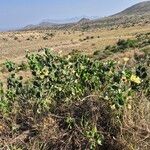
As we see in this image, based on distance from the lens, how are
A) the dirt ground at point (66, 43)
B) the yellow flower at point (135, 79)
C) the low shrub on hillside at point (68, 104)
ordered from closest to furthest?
the low shrub on hillside at point (68, 104), the yellow flower at point (135, 79), the dirt ground at point (66, 43)

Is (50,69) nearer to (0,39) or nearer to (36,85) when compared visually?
(36,85)

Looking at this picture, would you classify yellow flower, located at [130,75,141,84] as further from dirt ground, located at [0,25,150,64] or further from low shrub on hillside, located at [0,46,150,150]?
dirt ground, located at [0,25,150,64]

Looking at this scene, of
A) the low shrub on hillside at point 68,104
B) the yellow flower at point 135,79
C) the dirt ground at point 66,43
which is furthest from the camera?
the dirt ground at point 66,43

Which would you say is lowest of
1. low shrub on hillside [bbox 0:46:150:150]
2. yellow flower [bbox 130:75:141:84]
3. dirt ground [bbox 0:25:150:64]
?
dirt ground [bbox 0:25:150:64]

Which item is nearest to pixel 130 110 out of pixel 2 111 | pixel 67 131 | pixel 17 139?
pixel 67 131

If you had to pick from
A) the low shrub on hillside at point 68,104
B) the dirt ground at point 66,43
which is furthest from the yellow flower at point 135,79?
the dirt ground at point 66,43

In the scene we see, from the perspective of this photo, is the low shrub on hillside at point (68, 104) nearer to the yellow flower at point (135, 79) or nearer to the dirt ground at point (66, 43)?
the yellow flower at point (135, 79)

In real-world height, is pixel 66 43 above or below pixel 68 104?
below

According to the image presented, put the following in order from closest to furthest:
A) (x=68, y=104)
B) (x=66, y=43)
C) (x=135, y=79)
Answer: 1. (x=135, y=79)
2. (x=68, y=104)
3. (x=66, y=43)

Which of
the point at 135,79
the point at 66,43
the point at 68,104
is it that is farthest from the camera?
the point at 66,43

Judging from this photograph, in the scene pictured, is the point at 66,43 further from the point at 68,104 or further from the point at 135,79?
the point at 135,79

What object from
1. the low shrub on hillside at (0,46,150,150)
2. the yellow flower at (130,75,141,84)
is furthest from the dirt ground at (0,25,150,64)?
the yellow flower at (130,75,141,84)

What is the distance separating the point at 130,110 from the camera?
619 centimetres

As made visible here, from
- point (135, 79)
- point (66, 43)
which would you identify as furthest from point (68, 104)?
point (66, 43)
